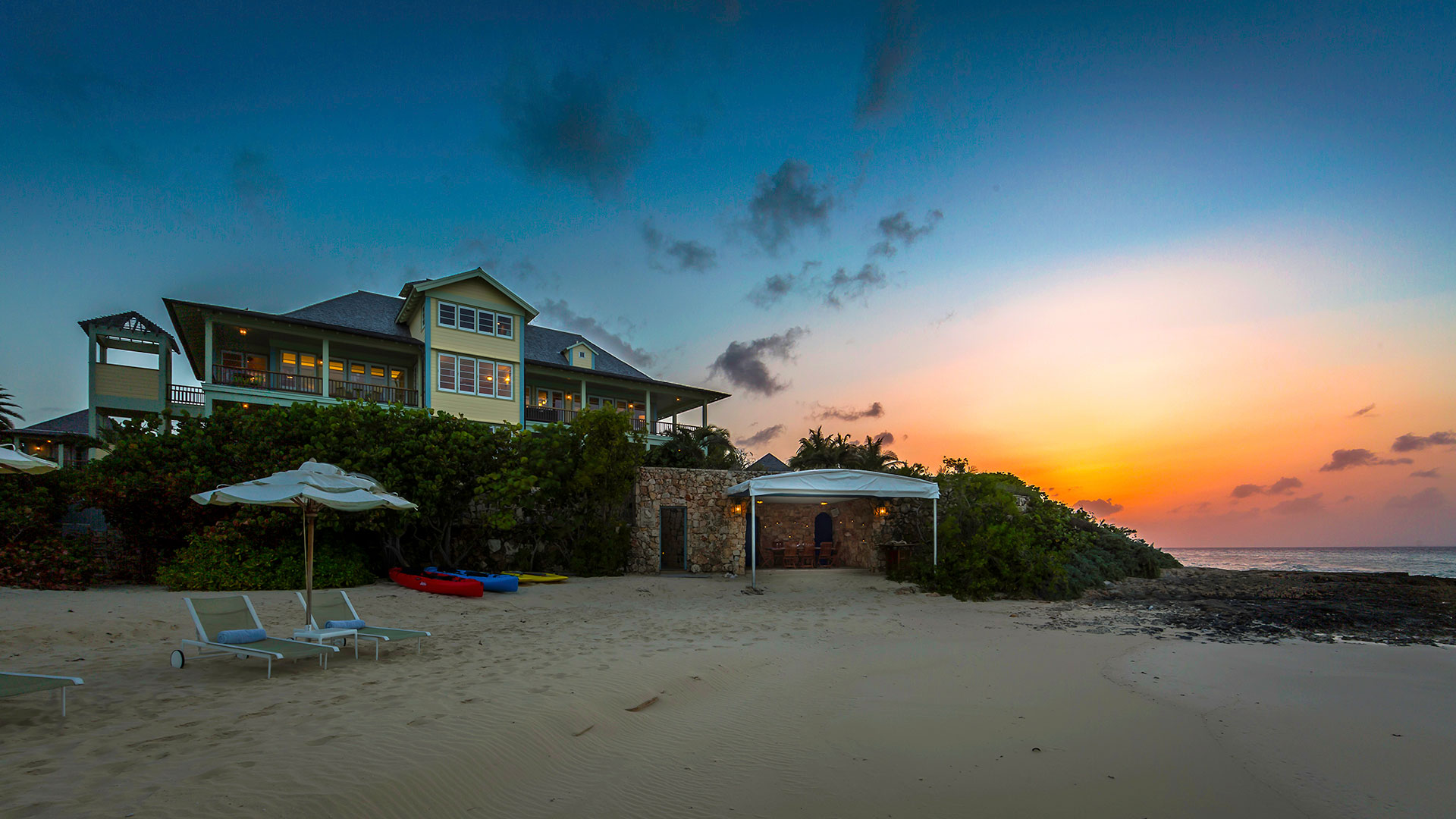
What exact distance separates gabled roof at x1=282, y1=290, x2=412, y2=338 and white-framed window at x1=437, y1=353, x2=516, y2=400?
208 cm

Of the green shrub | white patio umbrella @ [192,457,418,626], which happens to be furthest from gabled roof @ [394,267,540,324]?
white patio umbrella @ [192,457,418,626]

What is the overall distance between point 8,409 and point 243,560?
26237mm

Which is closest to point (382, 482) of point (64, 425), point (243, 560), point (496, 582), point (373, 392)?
point (243, 560)

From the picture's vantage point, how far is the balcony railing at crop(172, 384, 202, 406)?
2262 cm

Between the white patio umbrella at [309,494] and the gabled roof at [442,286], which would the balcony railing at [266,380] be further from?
the white patio umbrella at [309,494]

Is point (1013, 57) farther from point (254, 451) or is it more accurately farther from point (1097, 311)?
point (254, 451)

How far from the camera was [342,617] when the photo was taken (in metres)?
8.14

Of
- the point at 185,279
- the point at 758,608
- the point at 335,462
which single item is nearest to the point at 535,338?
the point at 185,279

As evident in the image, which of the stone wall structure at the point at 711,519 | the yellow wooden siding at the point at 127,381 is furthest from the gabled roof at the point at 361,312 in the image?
the stone wall structure at the point at 711,519

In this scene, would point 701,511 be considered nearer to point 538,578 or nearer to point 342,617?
point 538,578

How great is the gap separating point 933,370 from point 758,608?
11007 millimetres

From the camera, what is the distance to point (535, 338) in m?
29.4

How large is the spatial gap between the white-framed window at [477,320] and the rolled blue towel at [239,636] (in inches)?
739

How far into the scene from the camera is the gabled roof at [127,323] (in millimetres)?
22312
